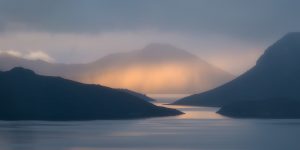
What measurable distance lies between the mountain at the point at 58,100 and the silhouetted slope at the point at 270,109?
26522 millimetres

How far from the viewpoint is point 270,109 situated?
18962cm

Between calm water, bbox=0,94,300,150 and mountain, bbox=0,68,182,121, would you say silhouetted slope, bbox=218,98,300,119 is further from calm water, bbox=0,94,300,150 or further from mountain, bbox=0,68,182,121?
calm water, bbox=0,94,300,150

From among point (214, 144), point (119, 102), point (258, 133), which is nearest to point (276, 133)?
point (258, 133)

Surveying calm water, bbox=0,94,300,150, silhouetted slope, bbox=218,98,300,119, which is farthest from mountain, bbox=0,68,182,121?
calm water, bbox=0,94,300,150

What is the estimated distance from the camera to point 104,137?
107 metres

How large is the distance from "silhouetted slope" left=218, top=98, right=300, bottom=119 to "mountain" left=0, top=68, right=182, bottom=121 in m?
26.5

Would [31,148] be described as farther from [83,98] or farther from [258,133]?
[83,98]

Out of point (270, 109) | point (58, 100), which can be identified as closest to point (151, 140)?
point (58, 100)

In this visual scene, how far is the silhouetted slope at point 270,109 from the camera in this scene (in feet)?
608

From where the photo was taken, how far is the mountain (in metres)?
165

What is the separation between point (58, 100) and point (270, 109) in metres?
56.4

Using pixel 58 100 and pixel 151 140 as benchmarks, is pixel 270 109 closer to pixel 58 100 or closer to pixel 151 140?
pixel 58 100

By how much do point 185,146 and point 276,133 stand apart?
97.3 ft

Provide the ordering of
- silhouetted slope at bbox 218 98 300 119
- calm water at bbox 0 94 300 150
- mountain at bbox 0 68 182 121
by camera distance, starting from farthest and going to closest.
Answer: silhouetted slope at bbox 218 98 300 119, mountain at bbox 0 68 182 121, calm water at bbox 0 94 300 150
